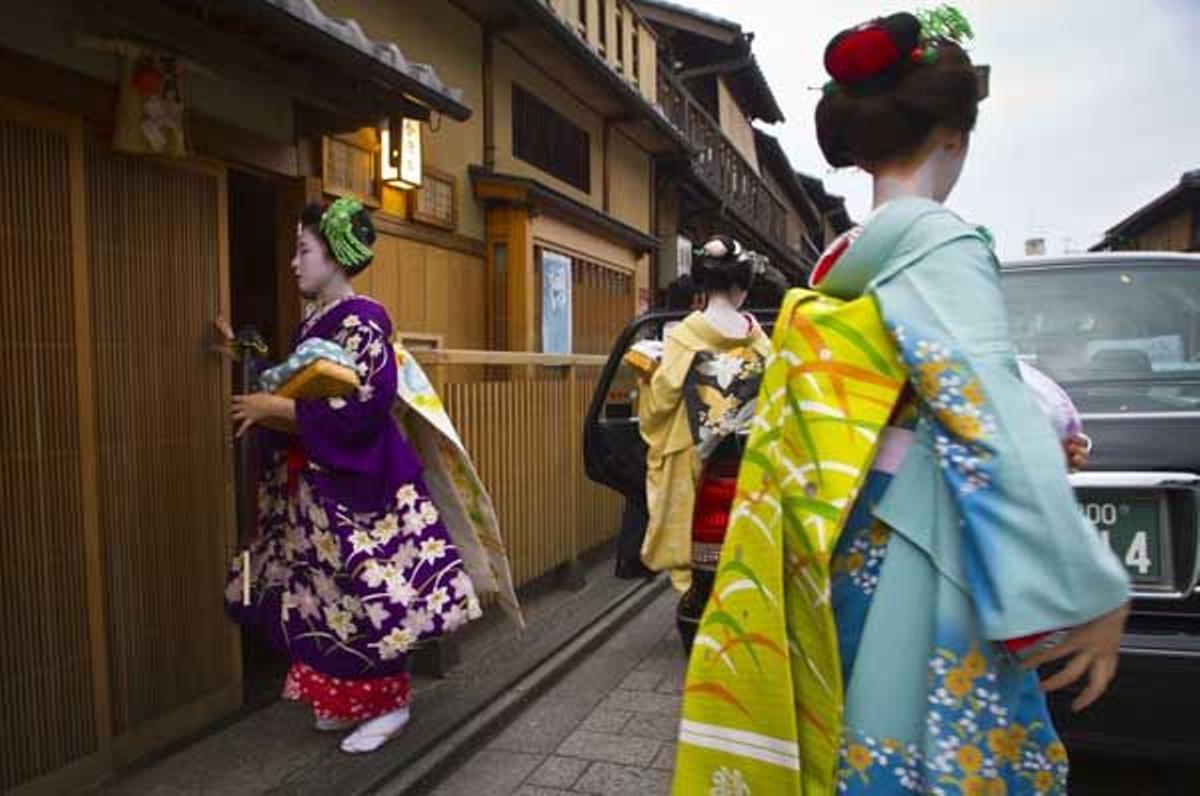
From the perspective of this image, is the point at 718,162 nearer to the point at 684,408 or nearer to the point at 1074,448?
the point at 684,408

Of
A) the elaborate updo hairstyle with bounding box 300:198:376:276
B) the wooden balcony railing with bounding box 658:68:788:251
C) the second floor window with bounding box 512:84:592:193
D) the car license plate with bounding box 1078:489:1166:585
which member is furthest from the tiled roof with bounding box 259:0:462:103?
the wooden balcony railing with bounding box 658:68:788:251

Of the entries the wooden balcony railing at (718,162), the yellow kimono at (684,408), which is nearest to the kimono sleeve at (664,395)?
the yellow kimono at (684,408)

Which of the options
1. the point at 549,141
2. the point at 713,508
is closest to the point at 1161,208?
the point at 549,141

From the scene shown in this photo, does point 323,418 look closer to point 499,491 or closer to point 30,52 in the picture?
Answer: point 30,52

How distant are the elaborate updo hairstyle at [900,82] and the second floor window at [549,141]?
6.84 m

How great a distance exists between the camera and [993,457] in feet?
4.33

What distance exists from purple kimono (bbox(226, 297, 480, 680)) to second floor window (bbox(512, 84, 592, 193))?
502 cm

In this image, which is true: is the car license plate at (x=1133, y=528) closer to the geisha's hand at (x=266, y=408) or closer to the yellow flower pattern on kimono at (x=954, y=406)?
the yellow flower pattern on kimono at (x=954, y=406)

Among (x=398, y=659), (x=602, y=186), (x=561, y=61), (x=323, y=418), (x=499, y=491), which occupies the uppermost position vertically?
(x=561, y=61)

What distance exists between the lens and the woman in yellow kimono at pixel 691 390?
420 centimetres

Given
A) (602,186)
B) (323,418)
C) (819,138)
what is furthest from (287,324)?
(602,186)

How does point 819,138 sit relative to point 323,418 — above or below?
above

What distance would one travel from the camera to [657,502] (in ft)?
14.3

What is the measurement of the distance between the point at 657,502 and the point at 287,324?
2.35 metres
